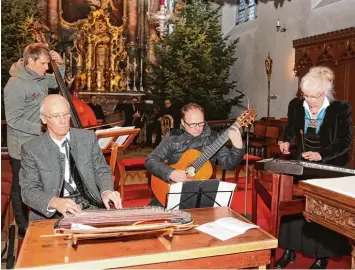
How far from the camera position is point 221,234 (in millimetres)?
1989

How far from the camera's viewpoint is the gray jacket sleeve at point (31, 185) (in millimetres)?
2494

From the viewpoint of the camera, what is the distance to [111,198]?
8.52 feet

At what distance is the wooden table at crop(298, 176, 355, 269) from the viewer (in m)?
1.91

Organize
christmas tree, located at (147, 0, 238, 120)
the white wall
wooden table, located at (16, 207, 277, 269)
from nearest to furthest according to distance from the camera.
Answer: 1. wooden table, located at (16, 207, 277, 269)
2. the white wall
3. christmas tree, located at (147, 0, 238, 120)

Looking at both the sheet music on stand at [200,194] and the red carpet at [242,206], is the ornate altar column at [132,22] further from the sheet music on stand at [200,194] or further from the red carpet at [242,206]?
the sheet music on stand at [200,194]

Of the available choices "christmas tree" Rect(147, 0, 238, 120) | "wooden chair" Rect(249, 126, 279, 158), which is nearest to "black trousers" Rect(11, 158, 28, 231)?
"wooden chair" Rect(249, 126, 279, 158)

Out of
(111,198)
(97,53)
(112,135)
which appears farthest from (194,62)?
(111,198)

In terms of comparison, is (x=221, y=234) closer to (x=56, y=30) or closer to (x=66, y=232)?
(x=66, y=232)

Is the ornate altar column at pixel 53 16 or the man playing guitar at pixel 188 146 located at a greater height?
the ornate altar column at pixel 53 16

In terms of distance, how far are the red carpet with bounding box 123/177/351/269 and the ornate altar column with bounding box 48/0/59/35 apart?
8726 mm

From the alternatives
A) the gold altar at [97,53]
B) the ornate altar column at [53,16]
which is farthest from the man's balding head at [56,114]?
the ornate altar column at [53,16]

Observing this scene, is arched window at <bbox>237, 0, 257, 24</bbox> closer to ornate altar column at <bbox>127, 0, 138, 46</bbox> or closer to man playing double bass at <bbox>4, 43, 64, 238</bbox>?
ornate altar column at <bbox>127, 0, 138, 46</bbox>

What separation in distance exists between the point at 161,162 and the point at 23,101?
52.3 inches

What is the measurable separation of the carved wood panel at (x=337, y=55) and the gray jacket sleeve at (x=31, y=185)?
742cm
